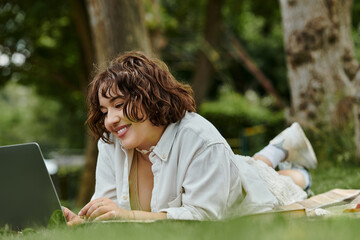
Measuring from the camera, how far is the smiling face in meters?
2.77

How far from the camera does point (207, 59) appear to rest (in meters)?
12.8

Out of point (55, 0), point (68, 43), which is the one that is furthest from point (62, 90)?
point (55, 0)

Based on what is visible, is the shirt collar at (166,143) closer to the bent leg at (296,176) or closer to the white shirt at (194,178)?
the white shirt at (194,178)

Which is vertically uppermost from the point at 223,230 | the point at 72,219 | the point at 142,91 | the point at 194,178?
the point at 142,91

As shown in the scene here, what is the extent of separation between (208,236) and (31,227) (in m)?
1.07

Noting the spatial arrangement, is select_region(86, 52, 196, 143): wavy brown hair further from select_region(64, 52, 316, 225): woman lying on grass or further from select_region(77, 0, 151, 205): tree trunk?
select_region(77, 0, 151, 205): tree trunk

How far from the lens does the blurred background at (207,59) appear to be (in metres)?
6.93

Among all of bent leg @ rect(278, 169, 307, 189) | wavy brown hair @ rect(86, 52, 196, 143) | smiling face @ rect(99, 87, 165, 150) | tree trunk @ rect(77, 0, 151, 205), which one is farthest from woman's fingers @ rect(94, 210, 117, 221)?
tree trunk @ rect(77, 0, 151, 205)

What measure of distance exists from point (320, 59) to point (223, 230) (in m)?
6.03

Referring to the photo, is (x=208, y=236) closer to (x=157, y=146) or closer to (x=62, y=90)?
(x=157, y=146)

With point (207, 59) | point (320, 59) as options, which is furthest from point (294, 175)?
point (207, 59)

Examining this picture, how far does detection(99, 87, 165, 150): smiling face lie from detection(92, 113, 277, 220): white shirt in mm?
118

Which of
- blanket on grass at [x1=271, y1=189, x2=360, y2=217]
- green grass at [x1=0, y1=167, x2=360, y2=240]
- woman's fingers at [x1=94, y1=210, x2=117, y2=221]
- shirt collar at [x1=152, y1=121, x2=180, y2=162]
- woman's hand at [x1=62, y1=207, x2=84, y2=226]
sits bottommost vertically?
blanket on grass at [x1=271, y1=189, x2=360, y2=217]

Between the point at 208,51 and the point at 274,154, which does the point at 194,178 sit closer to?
the point at 274,154
